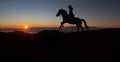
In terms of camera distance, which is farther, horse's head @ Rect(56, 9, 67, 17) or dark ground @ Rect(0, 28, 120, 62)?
horse's head @ Rect(56, 9, 67, 17)

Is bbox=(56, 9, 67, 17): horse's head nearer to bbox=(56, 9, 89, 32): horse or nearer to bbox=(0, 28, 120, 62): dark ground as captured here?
bbox=(56, 9, 89, 32): horse

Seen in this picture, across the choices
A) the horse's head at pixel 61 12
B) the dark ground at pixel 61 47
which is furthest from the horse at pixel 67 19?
the dark ground at pixel 61 47

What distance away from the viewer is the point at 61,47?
20.6m

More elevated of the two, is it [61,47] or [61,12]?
[61,12]

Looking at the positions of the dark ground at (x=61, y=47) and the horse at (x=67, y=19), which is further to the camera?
the horse at (x=67, y=19)

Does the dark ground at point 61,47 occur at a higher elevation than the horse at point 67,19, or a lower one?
lower

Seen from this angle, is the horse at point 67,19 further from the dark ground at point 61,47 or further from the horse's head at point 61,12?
the dark ground at point 61,47

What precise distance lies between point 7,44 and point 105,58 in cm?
1087

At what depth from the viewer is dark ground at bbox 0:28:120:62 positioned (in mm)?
17336

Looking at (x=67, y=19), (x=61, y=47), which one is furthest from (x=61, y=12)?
(x=61, y=47)

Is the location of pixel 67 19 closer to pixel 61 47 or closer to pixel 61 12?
pixel 61 12

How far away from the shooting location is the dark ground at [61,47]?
56.9ft

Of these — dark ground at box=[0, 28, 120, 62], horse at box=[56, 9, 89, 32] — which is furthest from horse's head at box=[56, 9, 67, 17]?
dark ground at box=[0, 28, 120, 62]

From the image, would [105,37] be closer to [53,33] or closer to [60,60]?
[53,33]
